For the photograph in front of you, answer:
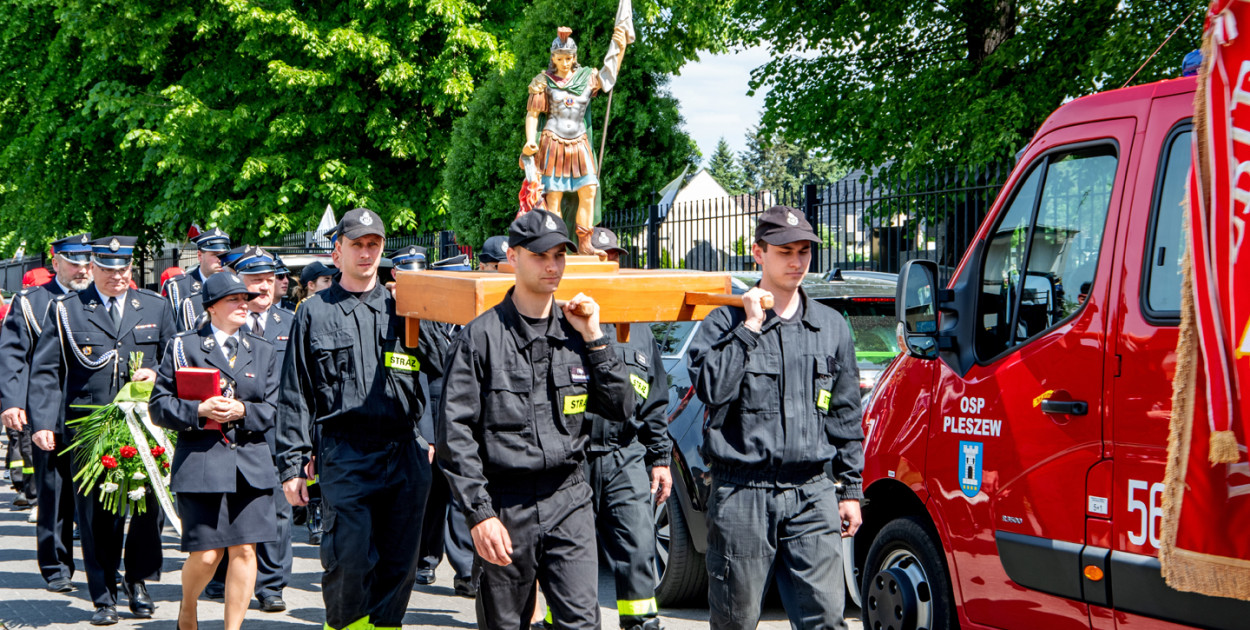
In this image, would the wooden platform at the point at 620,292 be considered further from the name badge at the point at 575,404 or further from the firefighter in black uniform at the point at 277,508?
the firefighter in black uniform at the point at 277,508

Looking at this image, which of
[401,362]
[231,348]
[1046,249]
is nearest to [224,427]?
[231,348]

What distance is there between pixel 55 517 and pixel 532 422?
17.0 ft

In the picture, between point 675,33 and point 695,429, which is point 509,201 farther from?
point 695,429

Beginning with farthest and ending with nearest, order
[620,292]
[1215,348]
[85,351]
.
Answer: [85,351] → [620,292] → [1215,348]

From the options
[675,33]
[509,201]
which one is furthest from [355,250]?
[675,33]

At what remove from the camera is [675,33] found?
21922 mm

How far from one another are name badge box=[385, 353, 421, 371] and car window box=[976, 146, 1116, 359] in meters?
2.40

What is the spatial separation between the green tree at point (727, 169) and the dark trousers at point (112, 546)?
332 ft

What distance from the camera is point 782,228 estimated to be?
462 cm

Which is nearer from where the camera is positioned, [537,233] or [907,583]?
[537,233]

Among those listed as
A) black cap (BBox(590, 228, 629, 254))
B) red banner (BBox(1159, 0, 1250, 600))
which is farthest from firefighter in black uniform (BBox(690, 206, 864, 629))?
black cap (BBox(590, 228, 629, 254))

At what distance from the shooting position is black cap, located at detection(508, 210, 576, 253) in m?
4.27

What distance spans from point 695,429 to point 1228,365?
3682 mm

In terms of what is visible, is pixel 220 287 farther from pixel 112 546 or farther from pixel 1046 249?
pixel 1046 249
